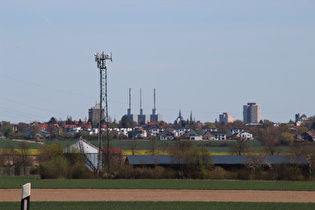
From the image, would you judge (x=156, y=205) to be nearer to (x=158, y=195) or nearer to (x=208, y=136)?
(x=158, y=195)

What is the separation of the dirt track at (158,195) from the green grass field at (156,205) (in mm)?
2841

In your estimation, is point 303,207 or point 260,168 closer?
point 303,207

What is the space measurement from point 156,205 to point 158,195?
23.0 feet

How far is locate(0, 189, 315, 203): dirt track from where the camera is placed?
1316 inches

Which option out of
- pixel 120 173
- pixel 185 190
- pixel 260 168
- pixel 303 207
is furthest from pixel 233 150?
pixel 303 207

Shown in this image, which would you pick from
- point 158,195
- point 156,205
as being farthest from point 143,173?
point 156,205

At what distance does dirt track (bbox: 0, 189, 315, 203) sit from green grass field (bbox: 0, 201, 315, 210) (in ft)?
9.32

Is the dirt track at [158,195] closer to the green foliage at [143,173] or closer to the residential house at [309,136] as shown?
the green foliage at [143,173]

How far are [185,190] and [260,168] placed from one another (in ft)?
62.4

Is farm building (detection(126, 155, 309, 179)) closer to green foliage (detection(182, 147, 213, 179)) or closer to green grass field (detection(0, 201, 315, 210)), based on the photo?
green foliage (detection(182, 147, 213, 179))

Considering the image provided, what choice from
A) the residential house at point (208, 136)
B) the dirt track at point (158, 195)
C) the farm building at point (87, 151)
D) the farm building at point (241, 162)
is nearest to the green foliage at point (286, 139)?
the residential house at point (208, 136)

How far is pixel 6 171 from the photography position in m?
66.9

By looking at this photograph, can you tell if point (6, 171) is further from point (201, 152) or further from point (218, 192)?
point (218, 192)

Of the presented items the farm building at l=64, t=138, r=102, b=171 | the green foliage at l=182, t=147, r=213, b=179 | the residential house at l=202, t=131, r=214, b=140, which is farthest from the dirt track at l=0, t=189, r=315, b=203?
the residential house at l=202, t=131, r=214, b=140
